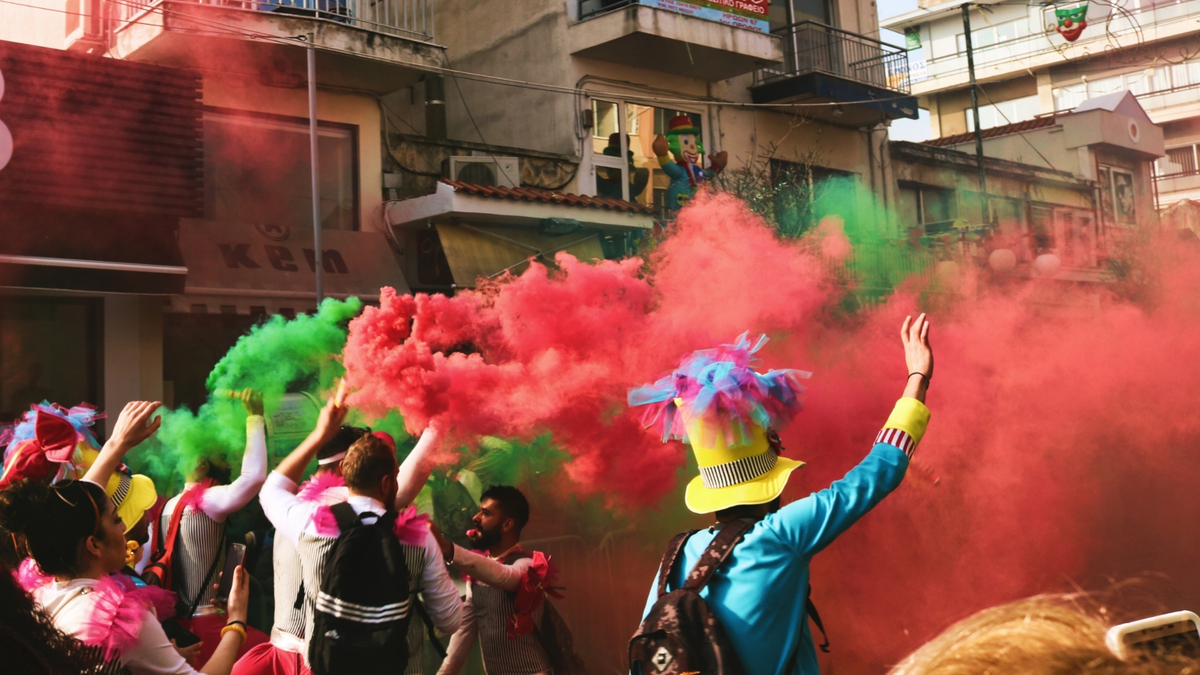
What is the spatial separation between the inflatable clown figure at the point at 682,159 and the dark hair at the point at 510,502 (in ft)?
31.7

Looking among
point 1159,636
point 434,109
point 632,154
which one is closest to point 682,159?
point 632,154

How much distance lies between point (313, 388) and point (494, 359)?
3.45ft

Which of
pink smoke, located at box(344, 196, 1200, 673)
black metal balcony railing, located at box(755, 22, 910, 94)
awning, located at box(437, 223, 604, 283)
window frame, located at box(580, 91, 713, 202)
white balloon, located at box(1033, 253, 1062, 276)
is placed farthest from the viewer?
black metal balcony railing, located at box(755, 22, 910, 94)

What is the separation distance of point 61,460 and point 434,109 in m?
10.4

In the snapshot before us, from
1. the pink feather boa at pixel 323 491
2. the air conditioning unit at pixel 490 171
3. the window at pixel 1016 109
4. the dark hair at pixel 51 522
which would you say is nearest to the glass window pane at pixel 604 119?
the air conditioning unit at pixel 490 171

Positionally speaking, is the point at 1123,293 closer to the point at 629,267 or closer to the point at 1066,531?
the point at 1066,531

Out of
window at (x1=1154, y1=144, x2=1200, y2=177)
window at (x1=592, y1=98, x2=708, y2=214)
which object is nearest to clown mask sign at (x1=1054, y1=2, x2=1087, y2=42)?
window at (x1=592, y1=98, x2=708, y2=214)

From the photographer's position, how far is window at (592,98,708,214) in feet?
47.8

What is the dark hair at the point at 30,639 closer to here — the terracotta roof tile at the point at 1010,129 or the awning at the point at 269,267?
the awning at the point at 269,267

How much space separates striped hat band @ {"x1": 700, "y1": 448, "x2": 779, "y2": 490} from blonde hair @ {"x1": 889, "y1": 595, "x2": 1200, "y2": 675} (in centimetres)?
171

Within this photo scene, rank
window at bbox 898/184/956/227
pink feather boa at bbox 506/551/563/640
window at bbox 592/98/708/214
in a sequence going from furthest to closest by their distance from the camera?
window at bbox 898/184/956/227, window at bbox 592/98/708/214, pink feather boa at bbox 506/551/563/640

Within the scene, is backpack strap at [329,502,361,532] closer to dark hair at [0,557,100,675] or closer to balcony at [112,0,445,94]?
dark hair at [0,557,100,675]

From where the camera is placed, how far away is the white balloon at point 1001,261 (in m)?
12.8

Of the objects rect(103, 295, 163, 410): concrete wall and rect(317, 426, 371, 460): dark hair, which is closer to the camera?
rect(317, 426, 371, 460): dark hair
